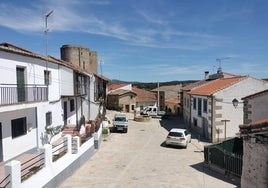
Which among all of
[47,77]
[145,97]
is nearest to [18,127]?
[47,77]

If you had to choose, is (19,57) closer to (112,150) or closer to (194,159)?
(112,150)

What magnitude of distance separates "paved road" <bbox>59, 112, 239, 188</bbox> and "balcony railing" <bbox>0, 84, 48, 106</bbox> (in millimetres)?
4969

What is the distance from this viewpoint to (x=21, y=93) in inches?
661

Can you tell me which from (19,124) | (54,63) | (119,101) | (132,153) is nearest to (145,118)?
(119,101)

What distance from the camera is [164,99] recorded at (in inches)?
2650

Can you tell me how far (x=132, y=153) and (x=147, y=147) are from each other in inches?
116

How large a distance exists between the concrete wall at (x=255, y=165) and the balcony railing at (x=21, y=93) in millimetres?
10833

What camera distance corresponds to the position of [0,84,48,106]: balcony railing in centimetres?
1512

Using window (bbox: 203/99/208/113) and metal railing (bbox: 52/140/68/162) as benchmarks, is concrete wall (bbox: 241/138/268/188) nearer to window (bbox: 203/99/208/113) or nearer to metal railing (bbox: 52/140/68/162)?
metal railing (bbox: 52/140/68/162)

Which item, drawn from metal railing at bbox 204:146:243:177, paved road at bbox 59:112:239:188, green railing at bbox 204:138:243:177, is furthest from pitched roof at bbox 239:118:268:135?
green railing at bbox 204:138:243:177

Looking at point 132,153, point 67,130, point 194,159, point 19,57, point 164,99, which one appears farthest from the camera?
point 164,99

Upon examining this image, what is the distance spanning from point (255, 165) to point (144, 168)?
10991 millimetres

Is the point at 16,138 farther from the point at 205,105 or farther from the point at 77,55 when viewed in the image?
the point at 77,55

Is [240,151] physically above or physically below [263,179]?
below
